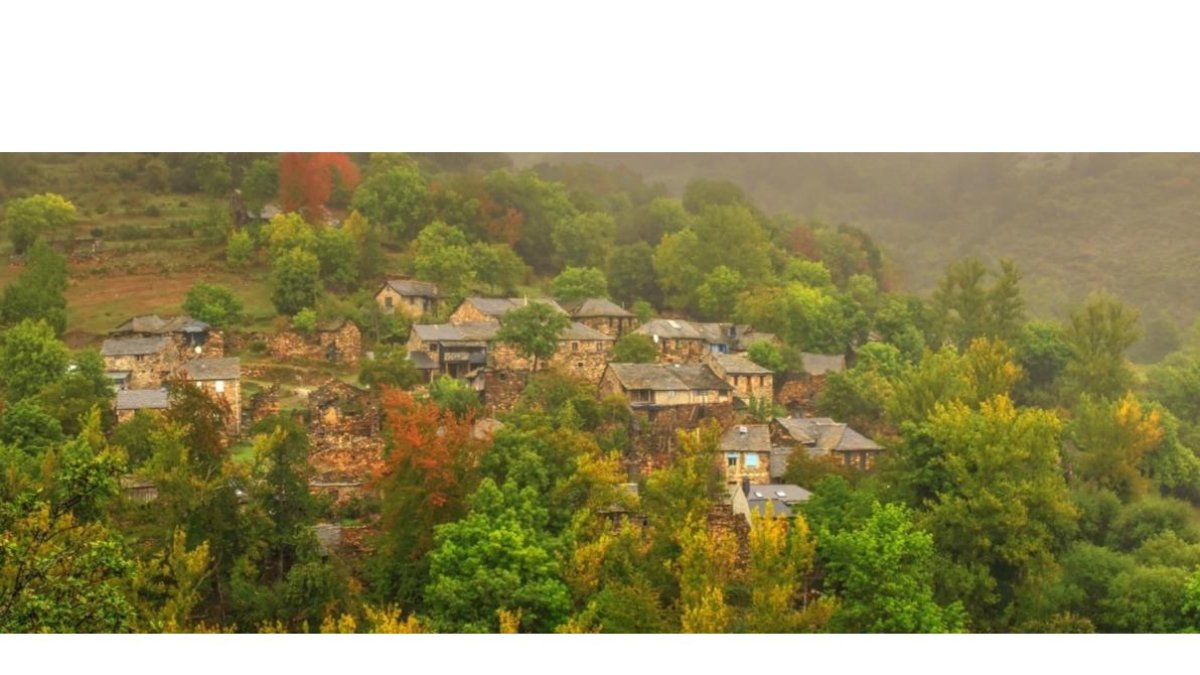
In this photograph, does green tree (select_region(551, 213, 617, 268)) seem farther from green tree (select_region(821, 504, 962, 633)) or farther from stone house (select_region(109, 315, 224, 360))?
green tree (select_region(821, 504, 962, 633))

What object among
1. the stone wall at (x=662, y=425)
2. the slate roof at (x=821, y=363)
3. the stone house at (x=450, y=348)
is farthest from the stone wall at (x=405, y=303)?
the slate roof at (x=821, y=363)

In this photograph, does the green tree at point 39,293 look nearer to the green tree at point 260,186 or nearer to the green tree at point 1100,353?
the green tree at point 260,186

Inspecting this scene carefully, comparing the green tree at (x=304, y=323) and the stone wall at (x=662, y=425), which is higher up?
the green tree at (x=304, y=323)

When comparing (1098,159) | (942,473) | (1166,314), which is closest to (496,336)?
(942,473)

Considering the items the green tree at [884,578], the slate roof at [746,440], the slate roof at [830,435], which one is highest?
the slate roof at [746,440]

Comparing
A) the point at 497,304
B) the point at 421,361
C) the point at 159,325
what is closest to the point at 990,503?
the point at 421,361

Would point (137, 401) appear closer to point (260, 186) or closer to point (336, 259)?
point (336, 259)
